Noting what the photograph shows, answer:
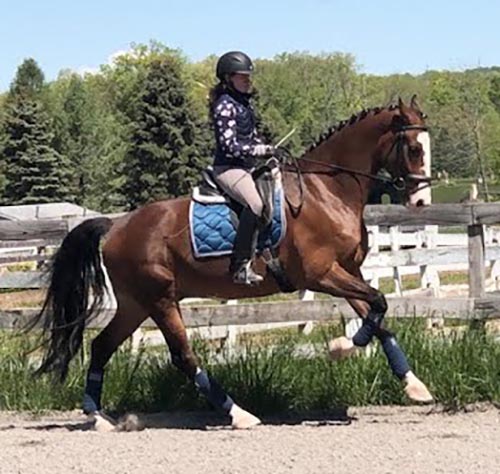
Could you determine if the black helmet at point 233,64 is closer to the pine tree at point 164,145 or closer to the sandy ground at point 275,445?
the sandy ground at point 275,445

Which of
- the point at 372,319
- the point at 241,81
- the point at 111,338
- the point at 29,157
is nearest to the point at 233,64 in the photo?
the point at 241,81

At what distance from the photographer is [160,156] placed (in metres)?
52.4

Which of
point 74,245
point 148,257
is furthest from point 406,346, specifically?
point 74,245

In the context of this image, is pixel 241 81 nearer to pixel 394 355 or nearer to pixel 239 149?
pixel 239 149

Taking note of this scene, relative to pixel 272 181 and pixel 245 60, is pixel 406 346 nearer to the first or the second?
pixel 272 181

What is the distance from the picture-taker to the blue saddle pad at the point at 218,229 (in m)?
7.86

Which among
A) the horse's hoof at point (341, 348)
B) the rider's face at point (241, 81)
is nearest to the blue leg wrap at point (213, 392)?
the horse's hoof at point (341, 348)

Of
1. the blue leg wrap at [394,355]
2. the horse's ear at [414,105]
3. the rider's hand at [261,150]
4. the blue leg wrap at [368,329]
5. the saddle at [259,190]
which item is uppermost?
the horse's ear at [414,105]

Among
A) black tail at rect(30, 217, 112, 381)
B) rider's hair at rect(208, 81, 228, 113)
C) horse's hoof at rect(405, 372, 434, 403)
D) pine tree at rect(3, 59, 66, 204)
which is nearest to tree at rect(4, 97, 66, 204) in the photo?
pine tree at rect(3, 59, 66, 204)

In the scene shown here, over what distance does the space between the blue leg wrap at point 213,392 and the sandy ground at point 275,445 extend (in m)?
0.19

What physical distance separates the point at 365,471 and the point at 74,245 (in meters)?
3.48

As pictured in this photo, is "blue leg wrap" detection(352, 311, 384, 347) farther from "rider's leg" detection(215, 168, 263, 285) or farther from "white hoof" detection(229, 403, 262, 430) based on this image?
"white hoof" detection(229, 403, 262, 430)

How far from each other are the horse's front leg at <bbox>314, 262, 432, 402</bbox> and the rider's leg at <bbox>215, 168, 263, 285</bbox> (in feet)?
1.76

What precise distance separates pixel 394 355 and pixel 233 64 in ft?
8.06
